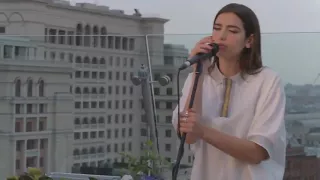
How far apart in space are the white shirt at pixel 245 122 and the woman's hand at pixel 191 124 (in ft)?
0.18

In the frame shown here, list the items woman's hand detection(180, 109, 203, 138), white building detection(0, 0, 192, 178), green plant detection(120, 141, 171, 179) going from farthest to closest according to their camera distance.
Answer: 1. white building detection(0, 0, 192, 178)
2. green plant detection(120, 141, 171, 179)
3. woman's hand detection(180, 109, 203, 138)

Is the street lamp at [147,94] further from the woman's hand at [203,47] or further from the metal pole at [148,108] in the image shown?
the woman's hand at [203,47]

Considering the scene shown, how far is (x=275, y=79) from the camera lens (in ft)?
3.89

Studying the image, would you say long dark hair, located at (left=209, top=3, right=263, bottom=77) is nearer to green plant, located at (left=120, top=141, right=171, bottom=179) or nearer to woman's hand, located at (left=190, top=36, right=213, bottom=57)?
woman's hand, located at (left=190, top=36, right=213, bottom=57)

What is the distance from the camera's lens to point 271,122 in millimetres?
1158

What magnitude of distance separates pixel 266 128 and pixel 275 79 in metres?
0.10

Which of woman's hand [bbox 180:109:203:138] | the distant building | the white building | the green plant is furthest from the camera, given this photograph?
the white building

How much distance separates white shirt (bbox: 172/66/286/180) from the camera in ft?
3.80

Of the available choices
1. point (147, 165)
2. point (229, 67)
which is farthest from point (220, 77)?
point (147, 165)

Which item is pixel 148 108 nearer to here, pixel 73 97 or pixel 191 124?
pixel 73 97

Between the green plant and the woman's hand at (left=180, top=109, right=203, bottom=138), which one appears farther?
the green plant

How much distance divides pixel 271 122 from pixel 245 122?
5cm

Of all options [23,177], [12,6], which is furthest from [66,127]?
[23,177]

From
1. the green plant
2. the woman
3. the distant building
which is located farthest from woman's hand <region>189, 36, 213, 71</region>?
the distant building
